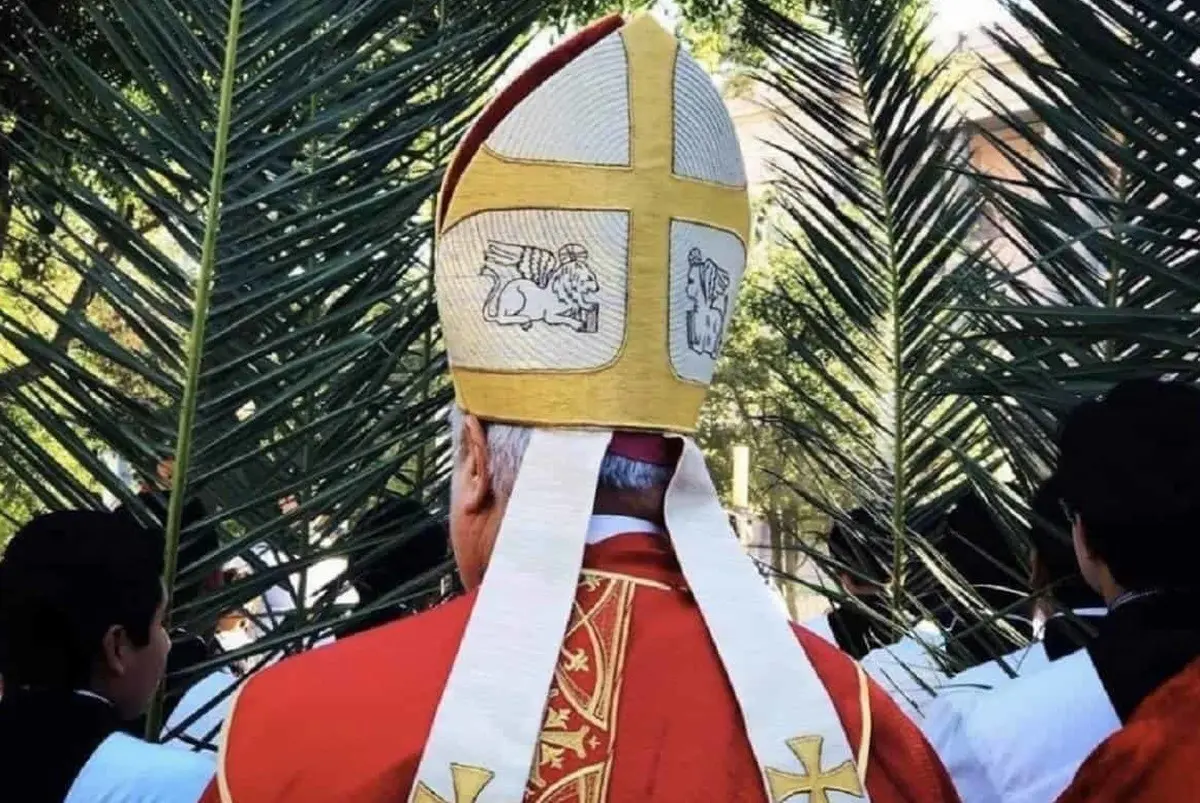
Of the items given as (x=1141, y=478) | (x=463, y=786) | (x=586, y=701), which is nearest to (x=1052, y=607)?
(x=1141, y=478)

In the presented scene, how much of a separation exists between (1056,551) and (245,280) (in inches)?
59.4

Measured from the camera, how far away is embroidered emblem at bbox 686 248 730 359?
169cm

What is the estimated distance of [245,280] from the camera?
2.68 meters

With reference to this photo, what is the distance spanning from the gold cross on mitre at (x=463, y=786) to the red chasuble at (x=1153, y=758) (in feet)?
2.65

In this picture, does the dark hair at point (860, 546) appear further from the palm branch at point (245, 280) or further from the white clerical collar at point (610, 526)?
the white clerical collar at point (610, 526)

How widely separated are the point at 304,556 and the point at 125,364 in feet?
1.48

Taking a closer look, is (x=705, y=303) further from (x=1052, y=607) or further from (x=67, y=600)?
(x=1052, y=607)

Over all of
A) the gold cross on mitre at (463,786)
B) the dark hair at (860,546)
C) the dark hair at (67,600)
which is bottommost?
the gold cross on mitre at (463,786)

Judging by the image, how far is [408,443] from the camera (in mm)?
2852

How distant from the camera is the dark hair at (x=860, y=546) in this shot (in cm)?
389

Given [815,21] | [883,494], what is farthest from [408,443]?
[815,21]

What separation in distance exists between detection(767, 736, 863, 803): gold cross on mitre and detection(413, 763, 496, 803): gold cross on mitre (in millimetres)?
263

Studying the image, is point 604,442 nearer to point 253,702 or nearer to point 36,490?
point 253,702

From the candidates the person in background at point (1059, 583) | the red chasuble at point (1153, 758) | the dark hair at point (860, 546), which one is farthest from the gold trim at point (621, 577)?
the dark hair at point (860, 546)
